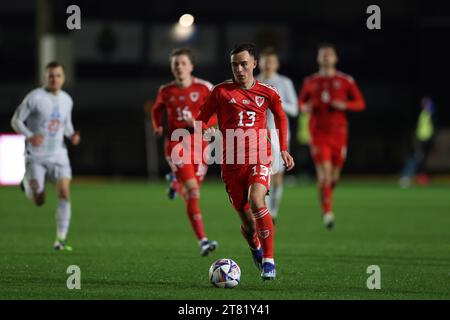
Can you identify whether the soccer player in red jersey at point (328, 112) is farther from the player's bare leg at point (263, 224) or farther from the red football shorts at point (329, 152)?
the player's bare leg at point (263, 224)

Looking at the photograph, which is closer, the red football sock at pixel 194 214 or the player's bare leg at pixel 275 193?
the red football sock at pixel 194 214

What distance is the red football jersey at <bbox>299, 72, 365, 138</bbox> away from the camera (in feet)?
52.4

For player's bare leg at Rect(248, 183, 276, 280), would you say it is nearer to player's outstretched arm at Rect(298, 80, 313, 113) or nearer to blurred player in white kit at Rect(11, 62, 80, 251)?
blurred player in white kit at Rect(11, 62, 80, 251)

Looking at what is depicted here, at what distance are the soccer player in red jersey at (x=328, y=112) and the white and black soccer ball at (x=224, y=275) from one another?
675cm

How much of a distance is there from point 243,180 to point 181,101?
285 cm

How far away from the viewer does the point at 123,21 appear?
109 feet

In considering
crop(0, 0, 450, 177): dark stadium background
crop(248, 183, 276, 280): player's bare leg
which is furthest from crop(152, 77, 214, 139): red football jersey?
crop(0, 0, 450, 177): dark stadium background

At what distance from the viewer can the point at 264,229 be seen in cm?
957

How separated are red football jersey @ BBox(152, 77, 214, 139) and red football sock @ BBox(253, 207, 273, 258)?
3.02 metres

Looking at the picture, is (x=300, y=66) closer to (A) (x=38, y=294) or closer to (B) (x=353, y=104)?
(B) (x=353, y=104)

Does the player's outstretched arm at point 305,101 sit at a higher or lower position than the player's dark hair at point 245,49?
higher

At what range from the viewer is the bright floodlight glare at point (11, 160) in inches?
1076

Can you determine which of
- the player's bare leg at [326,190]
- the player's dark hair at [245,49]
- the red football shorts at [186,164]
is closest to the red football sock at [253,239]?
the player's dark hair at [245,49]

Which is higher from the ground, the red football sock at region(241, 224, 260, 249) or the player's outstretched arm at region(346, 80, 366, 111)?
the player's outstretched arm at region(346, 80, 366, 111)
